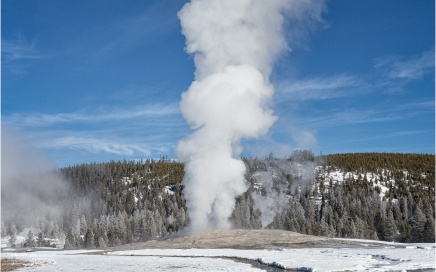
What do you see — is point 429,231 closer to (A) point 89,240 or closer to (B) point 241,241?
(B) point 241,241

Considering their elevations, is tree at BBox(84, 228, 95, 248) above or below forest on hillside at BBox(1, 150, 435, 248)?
below

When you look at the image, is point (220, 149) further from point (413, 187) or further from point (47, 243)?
point (413, 187)

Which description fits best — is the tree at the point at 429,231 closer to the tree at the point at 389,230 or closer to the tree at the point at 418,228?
the tree at the point at 418,228

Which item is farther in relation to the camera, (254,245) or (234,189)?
(234,189)

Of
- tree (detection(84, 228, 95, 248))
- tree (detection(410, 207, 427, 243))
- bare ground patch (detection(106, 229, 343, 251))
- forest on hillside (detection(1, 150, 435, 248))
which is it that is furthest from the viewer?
tree (detection(84, 228, 95, 248))

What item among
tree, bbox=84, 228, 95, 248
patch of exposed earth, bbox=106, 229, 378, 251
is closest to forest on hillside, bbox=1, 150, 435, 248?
tree, bbox=84, 228, 95, 248

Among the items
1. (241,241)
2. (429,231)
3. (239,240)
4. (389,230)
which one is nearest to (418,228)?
(429,231)

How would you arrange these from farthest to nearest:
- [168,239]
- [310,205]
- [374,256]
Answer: [310,205] < [168,239] < [374,256]

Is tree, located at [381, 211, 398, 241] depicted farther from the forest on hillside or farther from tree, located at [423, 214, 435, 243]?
tree, located at [423, 214, 435, 243]

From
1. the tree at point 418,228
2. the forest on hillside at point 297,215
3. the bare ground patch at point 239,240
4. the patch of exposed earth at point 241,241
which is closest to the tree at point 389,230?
the forest on hillside at point 297,215

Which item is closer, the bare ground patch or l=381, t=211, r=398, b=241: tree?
the bare ground patch

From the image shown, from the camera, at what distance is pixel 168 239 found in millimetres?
73438

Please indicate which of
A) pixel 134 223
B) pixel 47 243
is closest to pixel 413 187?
pixel 134 223

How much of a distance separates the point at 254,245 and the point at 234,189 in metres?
20.4
